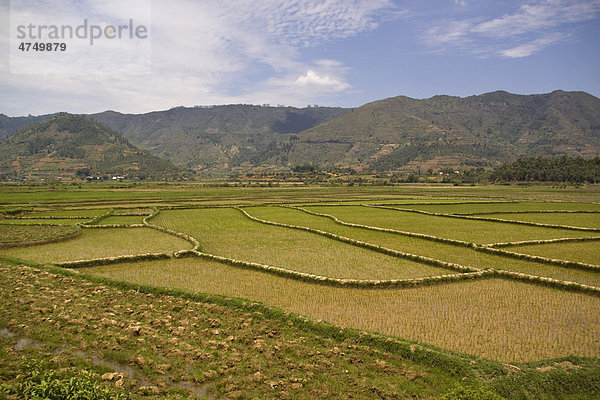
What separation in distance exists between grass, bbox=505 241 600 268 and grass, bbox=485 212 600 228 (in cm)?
872

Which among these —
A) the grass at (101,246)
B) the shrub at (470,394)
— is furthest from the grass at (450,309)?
the grass at (101,246)

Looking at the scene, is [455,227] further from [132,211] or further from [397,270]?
[132,211]

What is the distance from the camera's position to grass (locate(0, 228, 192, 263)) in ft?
71.2

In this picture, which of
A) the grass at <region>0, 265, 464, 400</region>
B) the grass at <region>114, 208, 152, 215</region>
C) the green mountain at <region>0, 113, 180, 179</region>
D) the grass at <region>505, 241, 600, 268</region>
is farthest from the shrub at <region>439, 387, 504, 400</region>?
the green mountain at <region>0, 113, 180, 179</region>

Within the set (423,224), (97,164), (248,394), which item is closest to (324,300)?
(248,394)

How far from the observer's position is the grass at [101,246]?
2170 cm

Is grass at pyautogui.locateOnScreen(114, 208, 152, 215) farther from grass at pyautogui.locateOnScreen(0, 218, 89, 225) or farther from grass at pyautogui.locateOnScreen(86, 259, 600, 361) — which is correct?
grass at pyautogui.locateOnScreen(86, 259, 600, 361)

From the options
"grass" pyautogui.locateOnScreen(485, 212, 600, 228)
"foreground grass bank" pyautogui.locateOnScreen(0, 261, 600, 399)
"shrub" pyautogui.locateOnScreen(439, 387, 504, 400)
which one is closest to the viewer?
"shrub" pyautogui.locateOnScreen(439, 387, 504, 400)

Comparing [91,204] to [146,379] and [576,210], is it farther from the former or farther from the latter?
[576,210]

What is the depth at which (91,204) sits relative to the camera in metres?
51.1

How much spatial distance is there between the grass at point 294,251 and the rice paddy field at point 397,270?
0.38ft

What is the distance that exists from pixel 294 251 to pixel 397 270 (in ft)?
23.2

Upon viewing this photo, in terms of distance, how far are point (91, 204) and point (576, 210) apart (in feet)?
212

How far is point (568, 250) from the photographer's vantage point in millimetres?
22625
